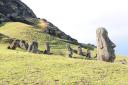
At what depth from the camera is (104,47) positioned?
2015 inches

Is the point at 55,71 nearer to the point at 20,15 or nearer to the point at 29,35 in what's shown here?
the point at 29,35

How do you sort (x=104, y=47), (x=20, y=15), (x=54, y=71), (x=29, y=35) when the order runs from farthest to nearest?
(x=20, y=15) → (x=29, y=35) → (x=104, y=47) → (x=54, y=71)

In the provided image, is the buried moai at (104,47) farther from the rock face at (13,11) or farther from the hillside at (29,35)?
the rock face at (13,11)

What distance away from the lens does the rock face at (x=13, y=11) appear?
373ft

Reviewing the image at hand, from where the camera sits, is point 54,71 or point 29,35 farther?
point 29,35

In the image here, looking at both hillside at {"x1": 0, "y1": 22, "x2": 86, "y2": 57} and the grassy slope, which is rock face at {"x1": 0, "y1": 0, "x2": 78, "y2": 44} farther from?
the grassy slope

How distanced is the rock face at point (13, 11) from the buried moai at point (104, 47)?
57.5 meters

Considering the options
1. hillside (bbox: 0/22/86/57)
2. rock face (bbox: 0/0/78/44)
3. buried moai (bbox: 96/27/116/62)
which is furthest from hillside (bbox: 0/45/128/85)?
rock face (bbox: 0/0/78/44)

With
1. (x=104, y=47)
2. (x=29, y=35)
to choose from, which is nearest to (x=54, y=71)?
(x=104, y=47)

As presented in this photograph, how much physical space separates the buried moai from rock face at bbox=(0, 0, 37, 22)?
189ft

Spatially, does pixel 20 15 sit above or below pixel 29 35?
above

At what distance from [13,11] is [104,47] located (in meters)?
76.0

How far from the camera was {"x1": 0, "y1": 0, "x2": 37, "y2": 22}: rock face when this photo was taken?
11383 centimetres

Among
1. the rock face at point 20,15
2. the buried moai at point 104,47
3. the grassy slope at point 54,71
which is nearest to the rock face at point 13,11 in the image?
the rock face at point 20,15
